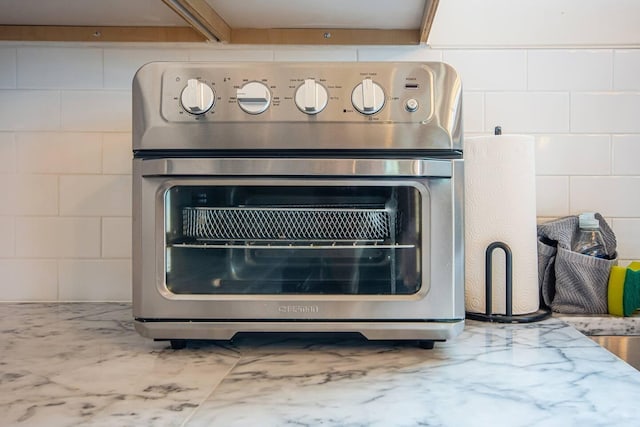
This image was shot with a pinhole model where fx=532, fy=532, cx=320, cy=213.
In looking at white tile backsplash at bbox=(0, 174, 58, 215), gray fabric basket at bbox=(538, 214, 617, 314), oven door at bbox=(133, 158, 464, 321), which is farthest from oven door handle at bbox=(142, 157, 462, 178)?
white tile backsplash at bbox=(0, 174, 58, 215)

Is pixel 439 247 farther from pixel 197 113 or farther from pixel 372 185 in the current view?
pixel 197 113

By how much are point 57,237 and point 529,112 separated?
1.04m

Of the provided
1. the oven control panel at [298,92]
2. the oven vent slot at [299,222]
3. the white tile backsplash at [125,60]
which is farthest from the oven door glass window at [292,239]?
the white tile backsplash at [125,60]

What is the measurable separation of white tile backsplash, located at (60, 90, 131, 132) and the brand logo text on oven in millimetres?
627

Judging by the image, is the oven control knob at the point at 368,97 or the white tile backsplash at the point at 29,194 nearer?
the oven control knob at the point at 368,97

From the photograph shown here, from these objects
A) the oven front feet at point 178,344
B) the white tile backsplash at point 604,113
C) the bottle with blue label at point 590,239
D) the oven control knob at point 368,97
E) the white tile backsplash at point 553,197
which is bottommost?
the oven front feet at point 178,344

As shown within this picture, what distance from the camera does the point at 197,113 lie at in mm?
728

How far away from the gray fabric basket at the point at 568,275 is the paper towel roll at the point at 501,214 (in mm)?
84

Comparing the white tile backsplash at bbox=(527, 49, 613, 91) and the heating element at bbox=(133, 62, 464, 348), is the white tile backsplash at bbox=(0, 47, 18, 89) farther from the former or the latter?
the white tile backsplash at bbox=(527, 49, 613, 91)

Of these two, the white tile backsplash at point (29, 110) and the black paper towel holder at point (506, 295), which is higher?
the white tile backsplash at point (29, 110)

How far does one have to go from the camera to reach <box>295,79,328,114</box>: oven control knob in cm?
72

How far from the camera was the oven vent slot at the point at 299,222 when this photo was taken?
775mm

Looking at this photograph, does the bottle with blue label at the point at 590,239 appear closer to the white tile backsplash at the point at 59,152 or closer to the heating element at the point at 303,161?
the heating element at the point at 303,161

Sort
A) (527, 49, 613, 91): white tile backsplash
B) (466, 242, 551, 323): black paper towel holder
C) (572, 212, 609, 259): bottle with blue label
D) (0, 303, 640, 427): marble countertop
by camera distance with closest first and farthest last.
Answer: (0, 303, 640, 427): marble countertop
(466, 242, 551, 323): black paper towel holder
(572, 212, 609, 259): bottle with blue label
(527, 49, 613, 91): white tile backsplash
